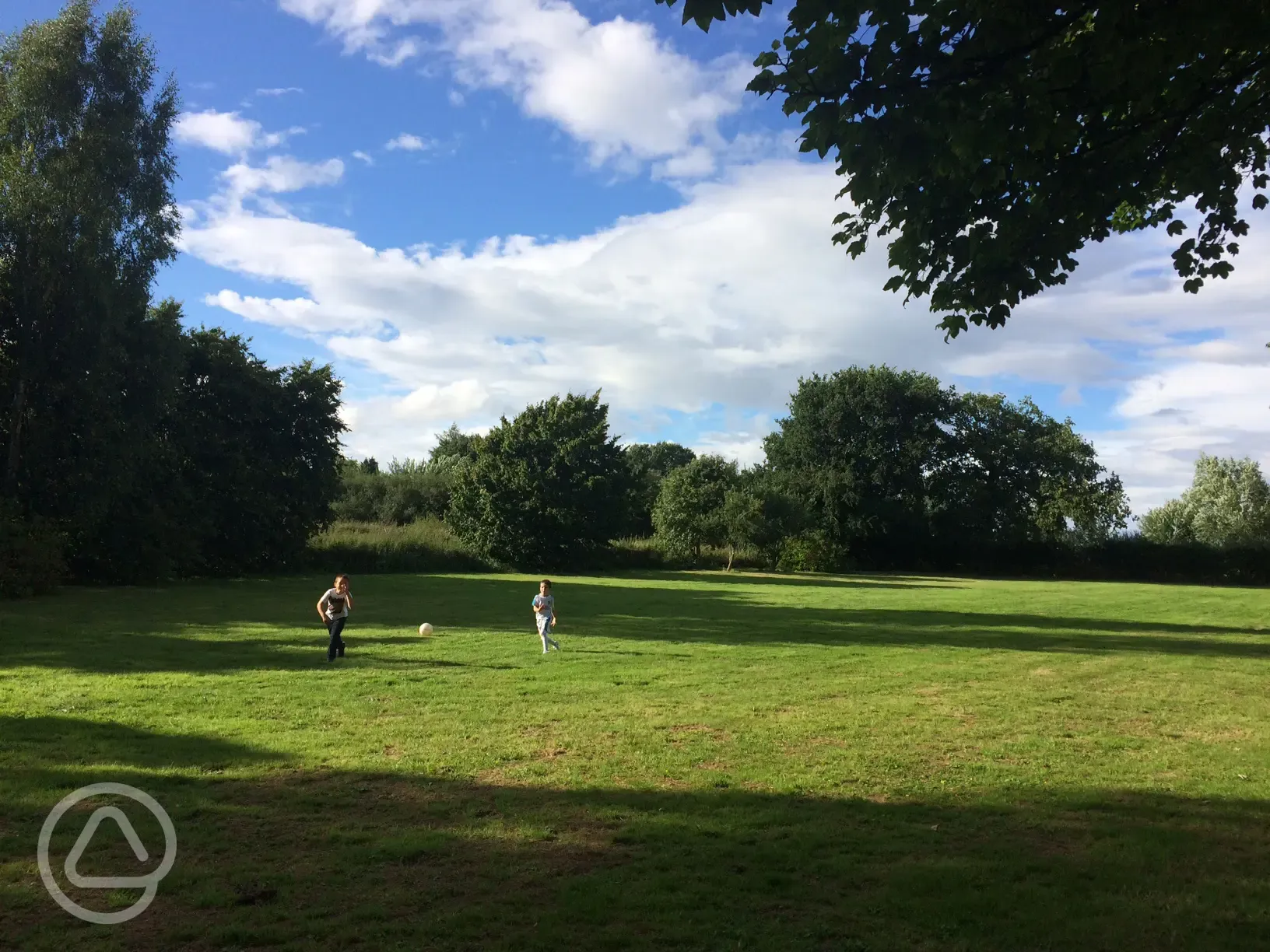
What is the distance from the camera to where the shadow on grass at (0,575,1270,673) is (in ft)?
45.8

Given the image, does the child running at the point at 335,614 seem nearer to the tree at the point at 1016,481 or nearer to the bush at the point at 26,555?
the bush at the point at 26,555

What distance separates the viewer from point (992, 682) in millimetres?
12586

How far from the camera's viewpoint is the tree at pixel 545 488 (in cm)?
4491

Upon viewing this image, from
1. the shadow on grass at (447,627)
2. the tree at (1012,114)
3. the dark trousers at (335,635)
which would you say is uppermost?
the tree at (1012,114)

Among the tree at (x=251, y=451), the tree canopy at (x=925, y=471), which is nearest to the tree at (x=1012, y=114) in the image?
the tree at (x=251, y=451)

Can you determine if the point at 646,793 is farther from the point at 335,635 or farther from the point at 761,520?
the point at 761,520

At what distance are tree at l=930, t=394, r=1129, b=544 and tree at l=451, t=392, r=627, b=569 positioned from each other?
2496 centimetres

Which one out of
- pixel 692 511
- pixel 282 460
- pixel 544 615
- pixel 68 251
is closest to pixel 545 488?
pixel 692 511

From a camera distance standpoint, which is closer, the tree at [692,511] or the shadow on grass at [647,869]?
the shadow on grass at [647,869]

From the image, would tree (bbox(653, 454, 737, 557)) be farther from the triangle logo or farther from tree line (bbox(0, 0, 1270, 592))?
the triangle logo

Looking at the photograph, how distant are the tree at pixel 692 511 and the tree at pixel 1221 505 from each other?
3477cm

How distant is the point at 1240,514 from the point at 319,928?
79.9 meters

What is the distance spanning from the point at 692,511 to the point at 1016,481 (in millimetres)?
25853

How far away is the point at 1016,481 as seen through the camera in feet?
201
